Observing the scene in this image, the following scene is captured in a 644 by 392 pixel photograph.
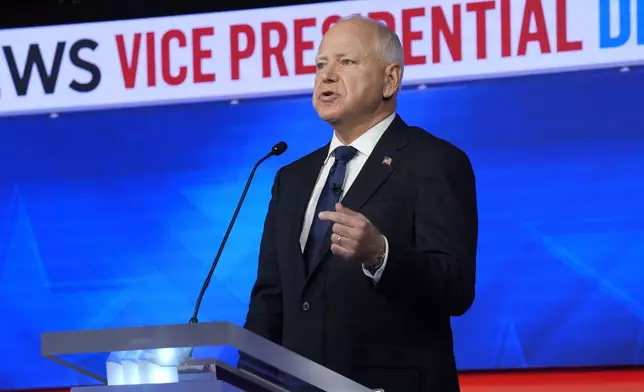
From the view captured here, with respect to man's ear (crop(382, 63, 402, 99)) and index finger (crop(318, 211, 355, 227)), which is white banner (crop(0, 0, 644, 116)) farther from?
index finger (crop(318, 211, 355, 227))

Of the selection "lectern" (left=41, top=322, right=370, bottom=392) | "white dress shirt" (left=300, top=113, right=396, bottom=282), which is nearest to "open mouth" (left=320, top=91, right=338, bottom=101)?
"white dress shirt" (left=300, top=113, right=396, bottom=282)

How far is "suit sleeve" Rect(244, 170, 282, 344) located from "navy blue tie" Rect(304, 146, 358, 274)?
15 centimetres

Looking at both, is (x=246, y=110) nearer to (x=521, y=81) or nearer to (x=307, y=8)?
(x=307, y=8)

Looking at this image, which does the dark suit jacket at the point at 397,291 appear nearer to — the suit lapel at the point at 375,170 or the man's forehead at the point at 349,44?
the suit lapel at the point at 375,170

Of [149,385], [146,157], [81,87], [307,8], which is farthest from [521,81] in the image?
[149,385]

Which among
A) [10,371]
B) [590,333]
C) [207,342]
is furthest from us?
[10,371]

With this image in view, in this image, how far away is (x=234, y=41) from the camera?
404cm

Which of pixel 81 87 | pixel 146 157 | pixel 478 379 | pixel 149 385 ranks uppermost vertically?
→ pixel 81 87

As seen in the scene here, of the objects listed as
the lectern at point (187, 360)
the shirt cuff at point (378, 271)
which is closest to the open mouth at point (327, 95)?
the shirt cuff at point (378, 271)

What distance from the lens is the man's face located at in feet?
7.91

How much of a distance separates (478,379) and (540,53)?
44.4 inches

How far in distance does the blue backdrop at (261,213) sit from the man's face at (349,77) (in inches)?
53.7

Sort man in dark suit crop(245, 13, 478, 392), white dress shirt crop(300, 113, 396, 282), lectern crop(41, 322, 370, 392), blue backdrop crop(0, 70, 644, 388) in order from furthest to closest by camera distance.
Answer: blue backdrop crop(0, 70, 644, 388)
white dress shirt crop(300, 113, 396, 282)
man in dark suit crop(245, 13, 478, 392)
lectern crop(41, 322, 370, 392)

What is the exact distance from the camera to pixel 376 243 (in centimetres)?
187
